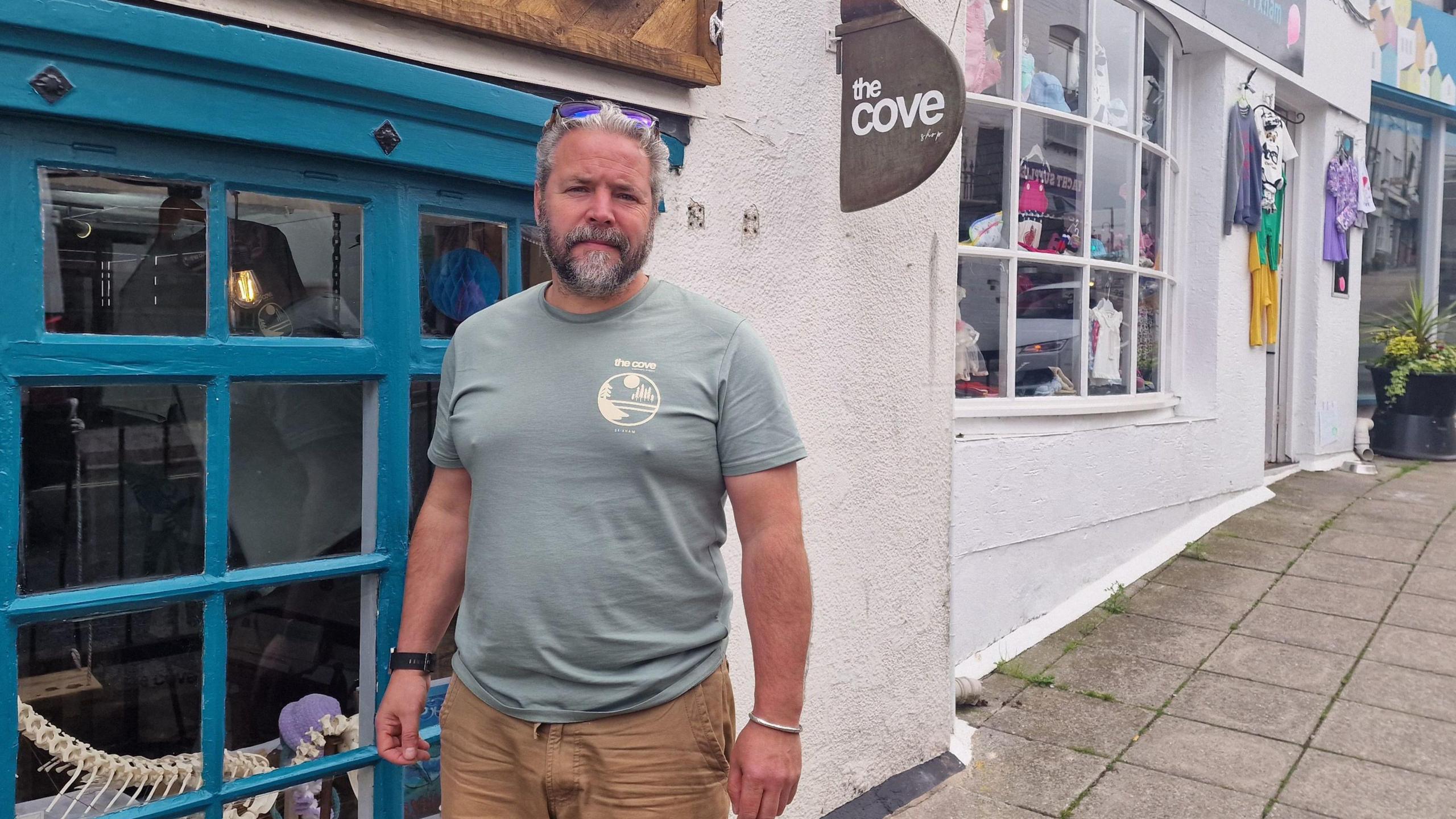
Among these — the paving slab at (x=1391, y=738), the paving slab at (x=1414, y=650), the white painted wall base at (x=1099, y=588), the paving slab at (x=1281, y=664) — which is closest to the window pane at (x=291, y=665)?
the white painted wall base at (x=1099, y=588)

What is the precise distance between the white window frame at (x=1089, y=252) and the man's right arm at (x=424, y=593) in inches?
113

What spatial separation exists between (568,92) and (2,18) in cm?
120

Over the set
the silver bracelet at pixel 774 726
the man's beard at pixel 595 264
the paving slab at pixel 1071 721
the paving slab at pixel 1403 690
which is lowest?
the paving slab at pixel 1071 721

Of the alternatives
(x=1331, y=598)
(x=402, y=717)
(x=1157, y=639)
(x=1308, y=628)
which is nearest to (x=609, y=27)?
(x=402, y=717)

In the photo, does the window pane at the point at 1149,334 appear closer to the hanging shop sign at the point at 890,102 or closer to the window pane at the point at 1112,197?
the window pane at the point at 1112,197

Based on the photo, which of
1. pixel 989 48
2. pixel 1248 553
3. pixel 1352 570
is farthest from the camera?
pixel 1248 553

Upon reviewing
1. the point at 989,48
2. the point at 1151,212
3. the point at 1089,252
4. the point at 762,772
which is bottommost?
the point at 762,772

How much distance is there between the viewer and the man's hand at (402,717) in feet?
6.61

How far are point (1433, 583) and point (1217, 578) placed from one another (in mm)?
1164

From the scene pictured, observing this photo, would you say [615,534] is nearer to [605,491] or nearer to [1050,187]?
[605,491]

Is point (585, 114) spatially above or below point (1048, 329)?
above

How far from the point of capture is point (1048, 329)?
5.35 meters

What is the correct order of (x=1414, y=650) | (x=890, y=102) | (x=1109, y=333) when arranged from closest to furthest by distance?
(x=890, y=102)
(x=1414, y=650)
(x=1109, y=333)

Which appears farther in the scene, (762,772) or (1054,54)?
(1054,54)
